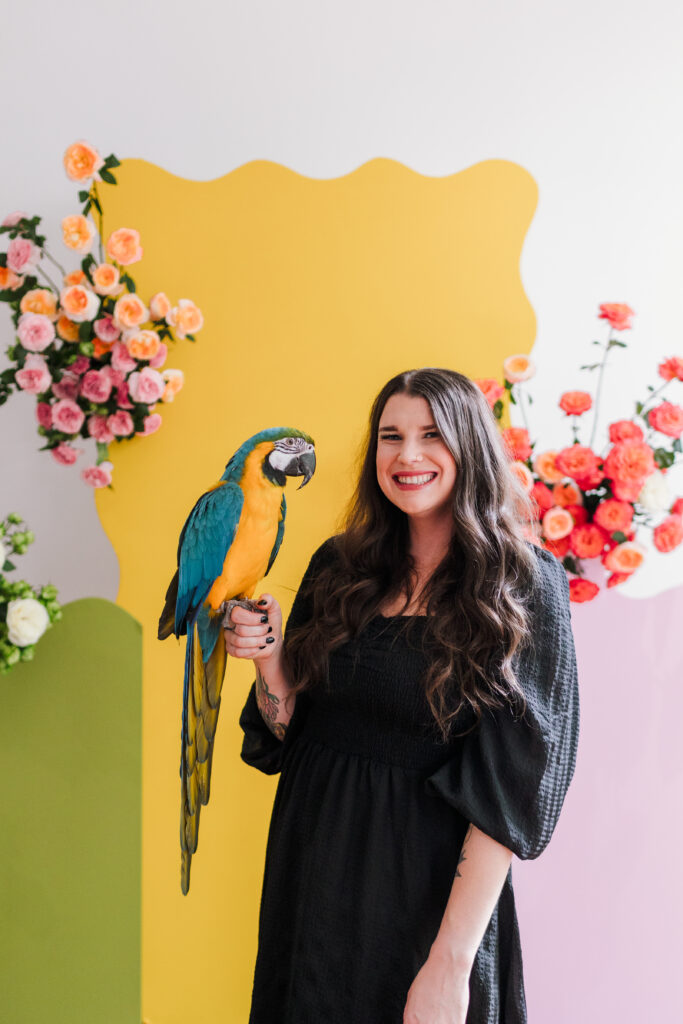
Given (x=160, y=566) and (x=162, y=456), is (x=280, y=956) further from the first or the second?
(x=162, y=456)

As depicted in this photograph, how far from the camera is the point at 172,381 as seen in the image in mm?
1823

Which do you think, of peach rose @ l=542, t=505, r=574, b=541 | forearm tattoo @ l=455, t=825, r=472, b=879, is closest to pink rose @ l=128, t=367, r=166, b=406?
peach rose @ l=542, t=505, r=574, b=541

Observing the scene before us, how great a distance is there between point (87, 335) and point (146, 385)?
0.57 ft

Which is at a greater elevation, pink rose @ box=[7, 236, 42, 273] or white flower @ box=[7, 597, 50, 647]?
pink rose @ box=[7, 236, 42, 273]

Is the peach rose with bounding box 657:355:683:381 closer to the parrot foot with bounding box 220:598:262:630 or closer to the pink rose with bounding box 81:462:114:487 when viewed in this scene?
the parrot foot with bounding box 220:598:262:630

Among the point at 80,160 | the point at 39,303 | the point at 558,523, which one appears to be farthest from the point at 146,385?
the point at 558,523

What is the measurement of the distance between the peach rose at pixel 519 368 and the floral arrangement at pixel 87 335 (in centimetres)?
72

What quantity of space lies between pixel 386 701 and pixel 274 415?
933mm

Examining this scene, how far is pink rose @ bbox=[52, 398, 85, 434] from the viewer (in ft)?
5.88

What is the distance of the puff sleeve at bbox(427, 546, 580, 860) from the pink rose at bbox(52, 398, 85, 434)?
3.63 feet

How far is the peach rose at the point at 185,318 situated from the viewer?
1.81 metres

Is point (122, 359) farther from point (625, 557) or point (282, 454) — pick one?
point (625, 557)

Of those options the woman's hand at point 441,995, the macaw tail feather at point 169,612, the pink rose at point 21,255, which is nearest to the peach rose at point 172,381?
the pink rose at point 21,255

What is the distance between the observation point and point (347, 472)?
1.95m
